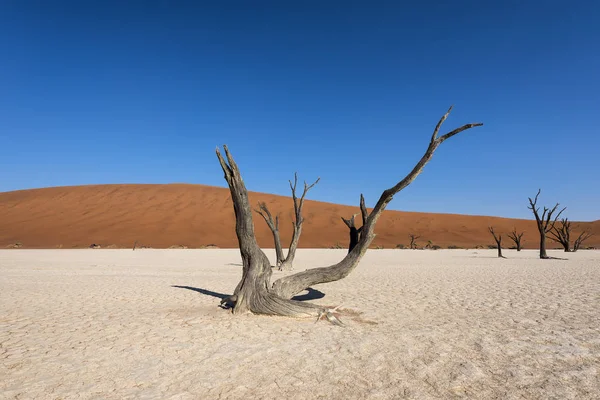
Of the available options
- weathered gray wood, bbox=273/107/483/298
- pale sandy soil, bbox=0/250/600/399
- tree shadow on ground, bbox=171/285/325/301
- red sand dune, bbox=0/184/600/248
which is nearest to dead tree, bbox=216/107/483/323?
weathered gray wood, bbox=273/107/483/298

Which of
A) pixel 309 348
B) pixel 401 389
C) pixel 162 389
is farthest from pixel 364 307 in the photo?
pixel 162 389

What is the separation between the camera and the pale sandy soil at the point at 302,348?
3619mm

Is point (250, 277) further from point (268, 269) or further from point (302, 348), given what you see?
point (302, 348)

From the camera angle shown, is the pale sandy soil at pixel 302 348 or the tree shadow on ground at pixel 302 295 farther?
the tree shadow on ground at pixel 302 295

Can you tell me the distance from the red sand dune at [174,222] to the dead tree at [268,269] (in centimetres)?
3049

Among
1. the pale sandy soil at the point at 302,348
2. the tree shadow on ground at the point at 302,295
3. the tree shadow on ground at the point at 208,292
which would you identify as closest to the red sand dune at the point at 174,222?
the tree shadow on ground at the point at 208,292

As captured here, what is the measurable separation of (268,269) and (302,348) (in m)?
2.32

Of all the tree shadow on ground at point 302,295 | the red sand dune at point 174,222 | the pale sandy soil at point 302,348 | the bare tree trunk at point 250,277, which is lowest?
the pale sandy soil at point 302,348

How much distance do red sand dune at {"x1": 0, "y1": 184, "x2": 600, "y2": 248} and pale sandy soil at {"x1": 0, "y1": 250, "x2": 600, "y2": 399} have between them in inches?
1179

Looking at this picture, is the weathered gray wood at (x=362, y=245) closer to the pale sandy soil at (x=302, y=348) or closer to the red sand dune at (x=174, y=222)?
the pale sandy soil at (x=302, y=348)

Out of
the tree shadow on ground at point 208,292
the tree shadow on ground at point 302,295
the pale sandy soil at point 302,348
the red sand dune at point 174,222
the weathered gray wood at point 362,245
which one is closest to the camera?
the pale sandy soil at point 302,348

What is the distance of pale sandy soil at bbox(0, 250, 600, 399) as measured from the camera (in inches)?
142

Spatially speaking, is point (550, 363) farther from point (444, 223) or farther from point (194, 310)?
point (444, 223)

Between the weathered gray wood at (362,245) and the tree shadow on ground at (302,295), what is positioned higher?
the weathered gray wood at (362,245)
